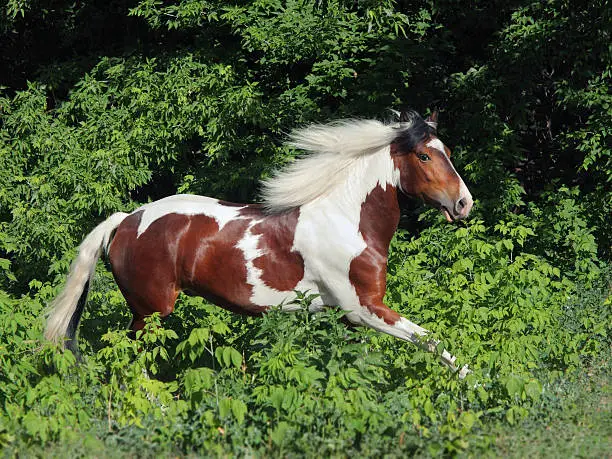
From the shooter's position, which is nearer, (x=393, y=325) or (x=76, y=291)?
(x=393, y=325)

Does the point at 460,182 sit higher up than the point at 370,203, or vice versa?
the point at 460,182

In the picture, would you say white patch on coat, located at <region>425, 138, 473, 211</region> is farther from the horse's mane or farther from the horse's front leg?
the horse's front leg

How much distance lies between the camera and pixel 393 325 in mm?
5539

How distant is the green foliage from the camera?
504 centimetres

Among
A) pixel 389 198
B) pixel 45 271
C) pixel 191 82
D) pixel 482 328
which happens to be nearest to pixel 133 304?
pixel 389 198

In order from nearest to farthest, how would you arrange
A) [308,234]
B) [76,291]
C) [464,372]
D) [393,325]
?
1. [464,372]
2. [393,325]
3. [308,234]
4. [76,291]

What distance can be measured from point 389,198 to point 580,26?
413cm

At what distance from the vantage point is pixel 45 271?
9.20 meters

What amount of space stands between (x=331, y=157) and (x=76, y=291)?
2.08 m

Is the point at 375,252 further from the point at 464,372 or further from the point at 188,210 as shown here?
the point at 188,210

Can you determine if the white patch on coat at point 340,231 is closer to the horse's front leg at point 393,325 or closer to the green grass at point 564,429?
the horse's front leg at point 393,325

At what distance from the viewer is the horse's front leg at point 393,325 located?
528 centimetres

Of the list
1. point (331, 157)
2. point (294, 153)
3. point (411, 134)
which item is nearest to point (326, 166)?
point (331, 157)

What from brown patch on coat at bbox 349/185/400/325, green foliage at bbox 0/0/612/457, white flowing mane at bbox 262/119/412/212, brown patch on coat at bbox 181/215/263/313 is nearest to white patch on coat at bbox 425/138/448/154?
white flowing mane at bbox 262/119/412/212
